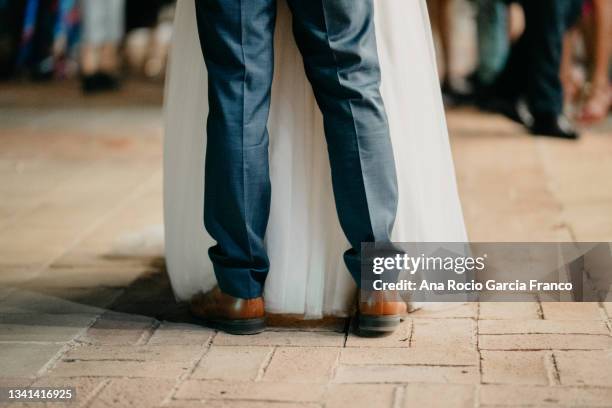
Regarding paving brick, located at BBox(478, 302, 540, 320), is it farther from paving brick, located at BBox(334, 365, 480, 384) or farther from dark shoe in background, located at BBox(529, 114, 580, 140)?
dark shoe in background, located at BBox(529, 114, 580, 140)

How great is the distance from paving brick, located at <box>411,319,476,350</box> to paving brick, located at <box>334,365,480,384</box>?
147 mm

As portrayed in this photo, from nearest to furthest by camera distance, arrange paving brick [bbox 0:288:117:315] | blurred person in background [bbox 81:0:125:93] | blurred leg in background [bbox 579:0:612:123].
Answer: paving brick [bbox 0:288:117:315], blurred leg in background [bbox 579:0:612:123], blurred person in background [bbox 81:0:125:93]

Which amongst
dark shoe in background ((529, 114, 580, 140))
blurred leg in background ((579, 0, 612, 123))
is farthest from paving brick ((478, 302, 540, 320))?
blurred leg in background ((579, 0, 612, 123))

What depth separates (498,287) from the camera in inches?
114

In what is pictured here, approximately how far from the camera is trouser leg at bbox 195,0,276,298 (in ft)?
7.82

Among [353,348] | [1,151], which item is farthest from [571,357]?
[1,151]

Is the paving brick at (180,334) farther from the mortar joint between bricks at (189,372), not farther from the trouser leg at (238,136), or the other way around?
the trouser leg at (238,136)

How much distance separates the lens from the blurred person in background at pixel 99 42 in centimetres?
686

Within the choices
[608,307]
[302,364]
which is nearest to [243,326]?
[302,364]

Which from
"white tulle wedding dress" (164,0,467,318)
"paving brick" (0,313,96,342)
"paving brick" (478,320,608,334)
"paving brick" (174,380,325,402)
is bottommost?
"paving brick" (0,313,96,342)

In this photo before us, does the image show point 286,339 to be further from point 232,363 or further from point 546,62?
point 546,62

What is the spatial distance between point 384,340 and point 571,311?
0.53 m

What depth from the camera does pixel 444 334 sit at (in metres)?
2.53

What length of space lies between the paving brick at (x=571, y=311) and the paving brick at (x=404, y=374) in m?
0.45
